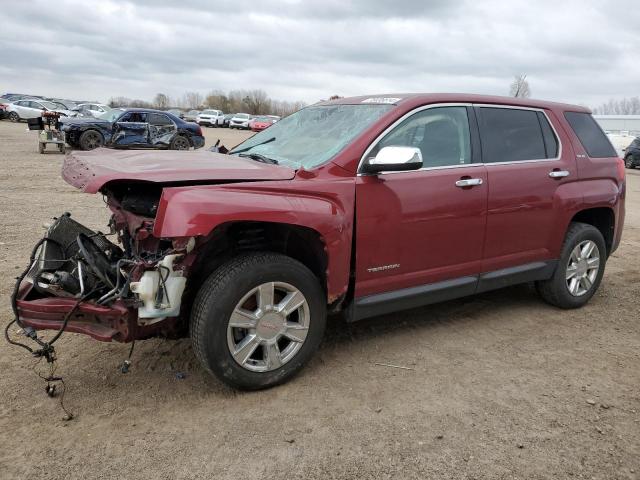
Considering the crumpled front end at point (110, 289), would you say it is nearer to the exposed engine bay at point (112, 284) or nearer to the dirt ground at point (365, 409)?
the exposed engine bay at point (112, 284)

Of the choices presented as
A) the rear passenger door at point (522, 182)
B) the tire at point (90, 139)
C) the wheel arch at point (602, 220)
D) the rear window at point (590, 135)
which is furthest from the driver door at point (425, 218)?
the tire at point (90, 139)

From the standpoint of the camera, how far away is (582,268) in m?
4.84

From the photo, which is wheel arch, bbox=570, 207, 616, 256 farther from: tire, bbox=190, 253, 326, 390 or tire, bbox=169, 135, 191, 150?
tire, bbox=169, 135, 191, 150

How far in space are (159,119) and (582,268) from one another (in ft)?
50.2

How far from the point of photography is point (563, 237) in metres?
4.62

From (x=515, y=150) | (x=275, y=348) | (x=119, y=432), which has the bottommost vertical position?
(x=119, y=432)

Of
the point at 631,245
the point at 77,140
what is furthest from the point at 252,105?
the point at 631,245

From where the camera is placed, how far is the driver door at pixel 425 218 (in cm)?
346

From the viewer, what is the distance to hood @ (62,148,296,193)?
288 centimetres

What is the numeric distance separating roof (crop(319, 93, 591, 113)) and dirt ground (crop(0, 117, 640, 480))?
180 centimetres

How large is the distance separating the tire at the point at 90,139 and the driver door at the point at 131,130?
66 cm

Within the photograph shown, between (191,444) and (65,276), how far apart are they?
1211 mm

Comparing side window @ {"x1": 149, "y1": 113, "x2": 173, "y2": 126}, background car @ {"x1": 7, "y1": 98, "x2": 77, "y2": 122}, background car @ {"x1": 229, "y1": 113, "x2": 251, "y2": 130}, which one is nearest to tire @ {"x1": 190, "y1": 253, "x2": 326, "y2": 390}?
side window @ {"x1": 149, "y1": 113, "x2": 173, "y2": 126}

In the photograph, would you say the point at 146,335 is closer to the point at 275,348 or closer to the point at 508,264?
the point at 275,348
